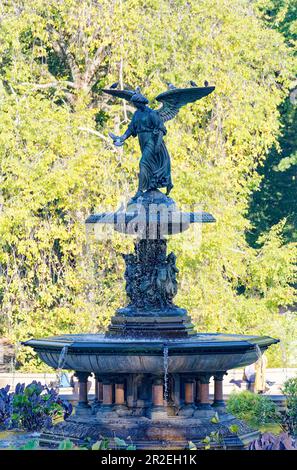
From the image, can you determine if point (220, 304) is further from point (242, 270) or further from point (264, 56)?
point (264, 56)

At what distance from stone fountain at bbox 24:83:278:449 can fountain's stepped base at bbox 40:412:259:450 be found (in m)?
0.01

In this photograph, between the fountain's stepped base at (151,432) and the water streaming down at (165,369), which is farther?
the water streaming down at (165,369)

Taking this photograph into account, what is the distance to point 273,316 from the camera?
34.0 meters

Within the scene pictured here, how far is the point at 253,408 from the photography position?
2094 cm

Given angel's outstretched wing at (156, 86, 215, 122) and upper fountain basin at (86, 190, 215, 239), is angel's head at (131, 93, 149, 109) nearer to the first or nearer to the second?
angel's outstretched wing at (156, 86, 215, 122)

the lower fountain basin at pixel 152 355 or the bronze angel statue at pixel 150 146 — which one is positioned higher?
the bronze angel statue at pixel 150 146

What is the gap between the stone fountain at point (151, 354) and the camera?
17.7 meters

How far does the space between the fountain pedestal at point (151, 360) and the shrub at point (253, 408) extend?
154cm

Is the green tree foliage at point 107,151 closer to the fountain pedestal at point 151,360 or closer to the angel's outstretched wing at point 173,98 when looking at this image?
the angel's outstretched wing at point 173,98

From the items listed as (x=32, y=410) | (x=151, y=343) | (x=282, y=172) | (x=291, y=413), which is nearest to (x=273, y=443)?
(x=151, y=343)

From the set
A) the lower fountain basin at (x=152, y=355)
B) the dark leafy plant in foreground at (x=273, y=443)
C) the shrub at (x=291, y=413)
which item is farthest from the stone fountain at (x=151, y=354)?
the dark leafy plant in foreground at (x=273, y=443)

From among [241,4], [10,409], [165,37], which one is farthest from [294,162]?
[10,409]

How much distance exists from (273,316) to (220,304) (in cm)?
301

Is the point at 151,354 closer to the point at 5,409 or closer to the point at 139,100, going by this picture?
the point at 5,409
